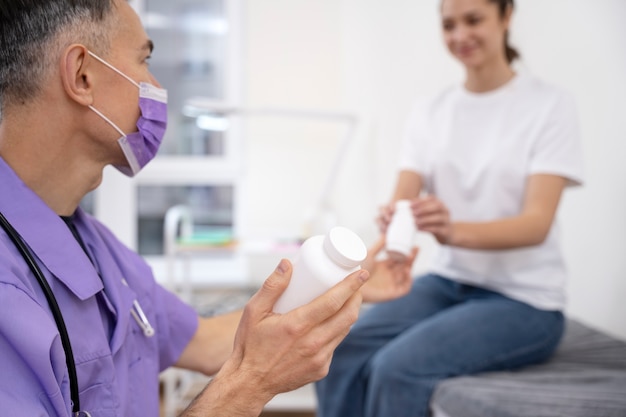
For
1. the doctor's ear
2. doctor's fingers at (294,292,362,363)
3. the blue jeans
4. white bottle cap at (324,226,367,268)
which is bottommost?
the blue jeans

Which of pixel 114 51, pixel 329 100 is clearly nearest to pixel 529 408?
pixel 114 51

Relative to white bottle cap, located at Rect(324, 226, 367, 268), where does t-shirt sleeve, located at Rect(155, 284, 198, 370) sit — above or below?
below

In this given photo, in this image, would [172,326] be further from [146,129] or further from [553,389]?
[553,389]

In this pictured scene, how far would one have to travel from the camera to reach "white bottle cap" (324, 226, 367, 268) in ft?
2.19

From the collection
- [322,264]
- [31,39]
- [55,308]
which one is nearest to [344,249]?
[322,264]

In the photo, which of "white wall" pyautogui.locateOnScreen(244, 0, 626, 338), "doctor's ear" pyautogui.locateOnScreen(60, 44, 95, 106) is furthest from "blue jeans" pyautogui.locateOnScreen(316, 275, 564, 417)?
"doctor's ear" pyautogui.locateOnScreen(60, 44, 95, 106)

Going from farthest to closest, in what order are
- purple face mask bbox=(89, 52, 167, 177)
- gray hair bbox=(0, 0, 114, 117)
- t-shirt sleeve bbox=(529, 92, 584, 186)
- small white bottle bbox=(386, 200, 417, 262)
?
t-shirt sleeve bbox=(529, 92, 584, 186)
small white bottle bbox=(386, 200, 417, 262)
purple face mask bbox=(89, 52, 167, 177)
gray hair bbox=(0, 0, 114, 117)

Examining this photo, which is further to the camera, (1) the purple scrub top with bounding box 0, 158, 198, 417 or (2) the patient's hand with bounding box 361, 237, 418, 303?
(2) the patient's hand with bounding box 361, 237, 418, 303

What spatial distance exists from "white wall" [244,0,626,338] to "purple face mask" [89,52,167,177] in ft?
3.86

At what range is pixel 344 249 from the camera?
0.67m

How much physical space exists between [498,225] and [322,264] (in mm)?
713

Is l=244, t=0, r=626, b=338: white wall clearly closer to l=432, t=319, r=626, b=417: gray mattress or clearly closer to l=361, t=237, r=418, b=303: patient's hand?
l=432, t=319, r=626, b=417: gray mattress

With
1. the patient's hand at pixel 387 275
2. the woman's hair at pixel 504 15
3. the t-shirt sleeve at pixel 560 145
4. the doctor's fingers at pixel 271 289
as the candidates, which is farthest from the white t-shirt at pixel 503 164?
the doctor's fingers at pixel 271 289

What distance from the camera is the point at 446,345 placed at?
1188mm
